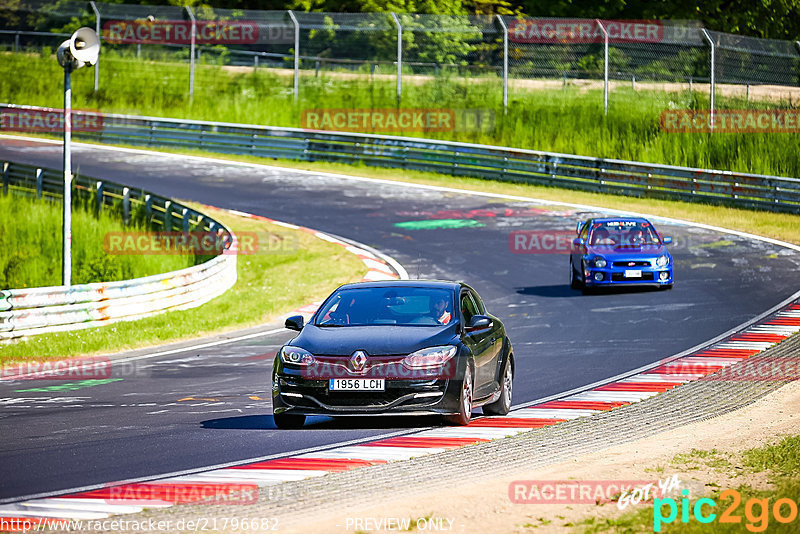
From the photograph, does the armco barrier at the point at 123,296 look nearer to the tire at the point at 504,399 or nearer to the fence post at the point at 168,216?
the fence post at the point at 168,216

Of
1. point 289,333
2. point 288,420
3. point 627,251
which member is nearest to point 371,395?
point 288,420

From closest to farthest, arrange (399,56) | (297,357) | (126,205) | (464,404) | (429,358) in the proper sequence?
(429,358)
(297,357)
(464,404)
(126,205)
(399,56)

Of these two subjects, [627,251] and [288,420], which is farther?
[627,251]

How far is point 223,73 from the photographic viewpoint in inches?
2003

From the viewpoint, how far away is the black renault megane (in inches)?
435

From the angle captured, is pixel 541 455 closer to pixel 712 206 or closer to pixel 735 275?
pixel 735 275

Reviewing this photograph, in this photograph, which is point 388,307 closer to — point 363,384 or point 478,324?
point 478,324

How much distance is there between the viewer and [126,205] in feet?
104

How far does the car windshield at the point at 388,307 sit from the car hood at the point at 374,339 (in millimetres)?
191

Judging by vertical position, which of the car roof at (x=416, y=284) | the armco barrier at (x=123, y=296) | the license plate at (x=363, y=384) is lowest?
the armco barrier at (x=123, y=296)

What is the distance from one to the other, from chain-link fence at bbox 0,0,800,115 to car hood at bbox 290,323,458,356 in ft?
87.8

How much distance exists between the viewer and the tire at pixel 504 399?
41.0 ft

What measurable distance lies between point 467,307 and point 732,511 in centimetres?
489

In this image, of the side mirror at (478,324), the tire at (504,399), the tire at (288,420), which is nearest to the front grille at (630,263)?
the tire at (504,399)
